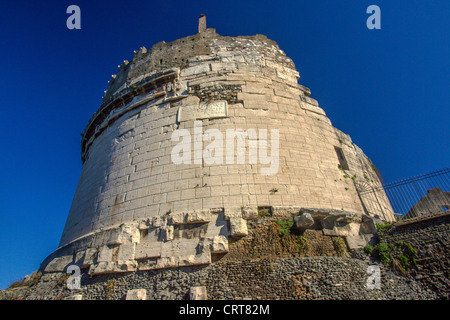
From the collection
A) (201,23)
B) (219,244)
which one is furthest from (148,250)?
(201,23)

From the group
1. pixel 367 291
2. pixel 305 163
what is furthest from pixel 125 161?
pixel 367 291

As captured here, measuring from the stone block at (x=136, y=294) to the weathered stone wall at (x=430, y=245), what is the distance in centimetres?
538

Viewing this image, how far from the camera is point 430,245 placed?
218 inches

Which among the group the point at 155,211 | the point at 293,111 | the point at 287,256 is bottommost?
the point at 287,256

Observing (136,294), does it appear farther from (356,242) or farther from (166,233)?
(356,242)

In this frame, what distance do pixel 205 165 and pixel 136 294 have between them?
319cm

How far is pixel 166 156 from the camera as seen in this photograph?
23.5 ft

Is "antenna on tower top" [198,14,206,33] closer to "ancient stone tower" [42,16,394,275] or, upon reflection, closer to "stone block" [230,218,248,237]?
"ancient stone tower" [42,16,394,275]

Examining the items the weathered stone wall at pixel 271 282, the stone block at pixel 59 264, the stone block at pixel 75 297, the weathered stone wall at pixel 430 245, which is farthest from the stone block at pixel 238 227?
the stone block at pixel 59 264

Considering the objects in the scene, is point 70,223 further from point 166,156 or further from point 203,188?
point 203,188

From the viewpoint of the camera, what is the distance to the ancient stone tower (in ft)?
19.5

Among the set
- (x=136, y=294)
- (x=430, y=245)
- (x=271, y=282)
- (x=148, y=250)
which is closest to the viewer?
(x=271, y=282)

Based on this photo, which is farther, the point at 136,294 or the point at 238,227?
the point at 238,227
